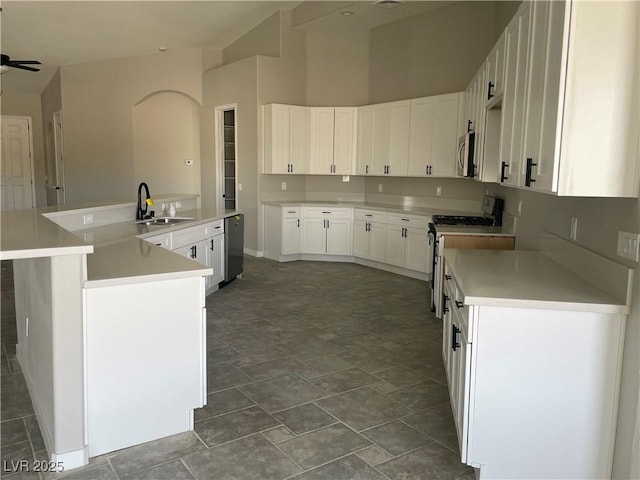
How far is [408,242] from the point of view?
21.6 ft

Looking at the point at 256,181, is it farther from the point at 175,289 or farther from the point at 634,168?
the point at 634,168

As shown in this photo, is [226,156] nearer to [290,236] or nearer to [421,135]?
[290,236]

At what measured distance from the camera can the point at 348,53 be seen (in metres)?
8.07

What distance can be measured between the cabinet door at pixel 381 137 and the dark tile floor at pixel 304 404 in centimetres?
270

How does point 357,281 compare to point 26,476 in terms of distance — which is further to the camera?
point 357,281

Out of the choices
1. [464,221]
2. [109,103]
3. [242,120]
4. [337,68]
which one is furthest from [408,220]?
[109,103]

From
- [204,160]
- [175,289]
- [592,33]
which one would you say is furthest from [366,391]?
[204,160]

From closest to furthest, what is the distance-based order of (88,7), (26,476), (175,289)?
(26,476)
(175,289)
(88,7)

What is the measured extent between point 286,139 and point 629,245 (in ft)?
20.2

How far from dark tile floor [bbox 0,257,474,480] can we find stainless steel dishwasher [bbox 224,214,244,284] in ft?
2.51

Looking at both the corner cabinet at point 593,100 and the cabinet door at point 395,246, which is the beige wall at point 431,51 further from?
the corner cabinet at point 593,100

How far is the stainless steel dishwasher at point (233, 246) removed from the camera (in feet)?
19.6

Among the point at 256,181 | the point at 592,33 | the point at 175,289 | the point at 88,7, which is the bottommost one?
the point at 175,289

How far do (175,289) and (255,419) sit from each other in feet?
2.93
